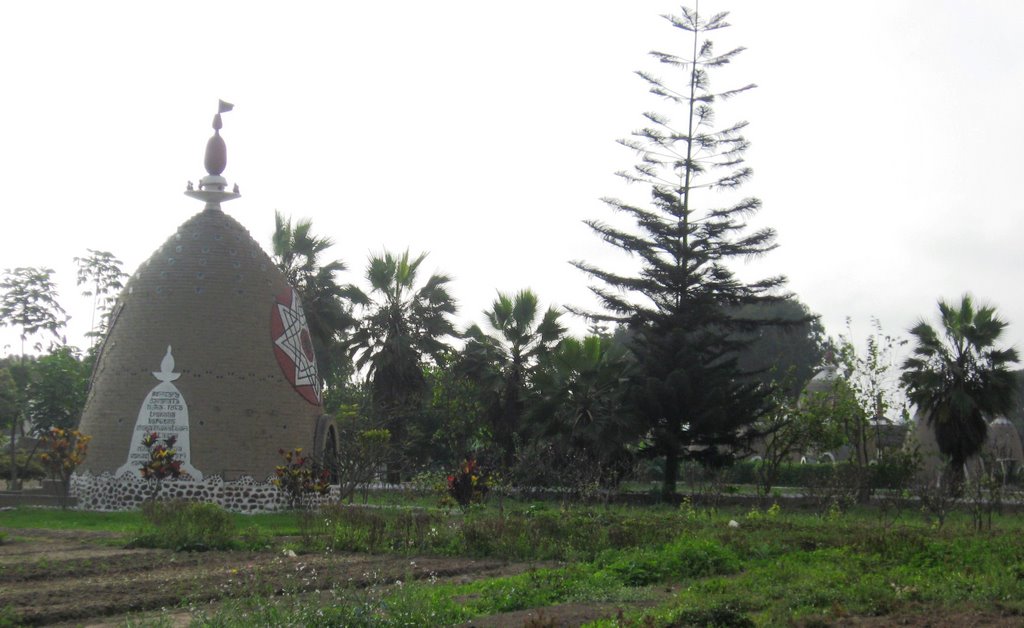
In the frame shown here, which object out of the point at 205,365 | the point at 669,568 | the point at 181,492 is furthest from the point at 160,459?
the point at 669,568

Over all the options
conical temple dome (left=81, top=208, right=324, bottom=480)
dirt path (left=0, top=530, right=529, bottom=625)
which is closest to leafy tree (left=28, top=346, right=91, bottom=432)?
conical temple dome (left=81, top=208, right=324, bottom=480)

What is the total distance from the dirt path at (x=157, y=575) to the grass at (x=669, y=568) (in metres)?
0.56

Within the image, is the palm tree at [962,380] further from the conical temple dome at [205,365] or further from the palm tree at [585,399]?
the conical temple dome at [205,365]

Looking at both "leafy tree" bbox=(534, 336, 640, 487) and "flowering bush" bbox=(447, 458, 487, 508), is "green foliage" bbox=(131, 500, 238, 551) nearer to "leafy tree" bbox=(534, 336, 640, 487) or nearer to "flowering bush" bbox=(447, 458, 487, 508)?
"flowering bush" bbox=(447, 458, 487, 508)

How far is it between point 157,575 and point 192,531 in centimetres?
264

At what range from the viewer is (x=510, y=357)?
28219mm

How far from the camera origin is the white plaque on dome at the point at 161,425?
19.9 metres

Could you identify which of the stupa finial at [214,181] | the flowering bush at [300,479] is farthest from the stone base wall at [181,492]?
the stupa finial at [214,181]

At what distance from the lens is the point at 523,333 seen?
28.3 meters

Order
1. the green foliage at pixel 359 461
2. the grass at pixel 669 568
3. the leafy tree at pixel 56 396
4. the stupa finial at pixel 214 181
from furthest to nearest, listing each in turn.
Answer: the leafy tree at pixel 56 396, the stupa finial at pixel 214 181, the green foliage at pixel 359 461, the grass at pixel 669 568

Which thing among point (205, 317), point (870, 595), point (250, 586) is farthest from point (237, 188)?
point (870, 595)

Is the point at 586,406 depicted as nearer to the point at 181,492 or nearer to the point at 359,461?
the point at 359,461

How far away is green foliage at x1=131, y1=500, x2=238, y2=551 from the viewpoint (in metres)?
12.7

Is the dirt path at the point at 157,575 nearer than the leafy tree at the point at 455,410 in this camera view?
Yes
